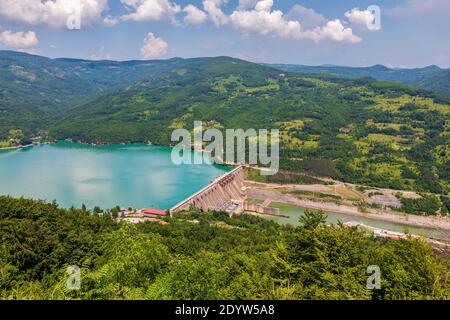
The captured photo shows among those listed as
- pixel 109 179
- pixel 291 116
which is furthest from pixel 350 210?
pixel 291 116

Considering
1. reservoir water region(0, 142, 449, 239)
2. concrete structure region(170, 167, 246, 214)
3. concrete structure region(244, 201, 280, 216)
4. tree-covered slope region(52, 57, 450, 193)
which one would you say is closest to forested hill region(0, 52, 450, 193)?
tree-covered slope region(52, 57, 450, 193)

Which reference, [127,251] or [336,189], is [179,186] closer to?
[336,189]

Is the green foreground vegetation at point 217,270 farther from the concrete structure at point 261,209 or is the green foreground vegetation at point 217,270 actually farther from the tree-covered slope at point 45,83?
the tree-covered slope at point 45,83

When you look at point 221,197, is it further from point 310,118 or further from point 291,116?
point 291,116

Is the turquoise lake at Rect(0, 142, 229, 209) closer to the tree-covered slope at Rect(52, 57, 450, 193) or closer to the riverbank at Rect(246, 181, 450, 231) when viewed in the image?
the riverbank at Rect(246, 181, 450, 231)

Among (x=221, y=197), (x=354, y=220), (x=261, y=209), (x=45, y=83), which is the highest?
(x=45, y=83)
